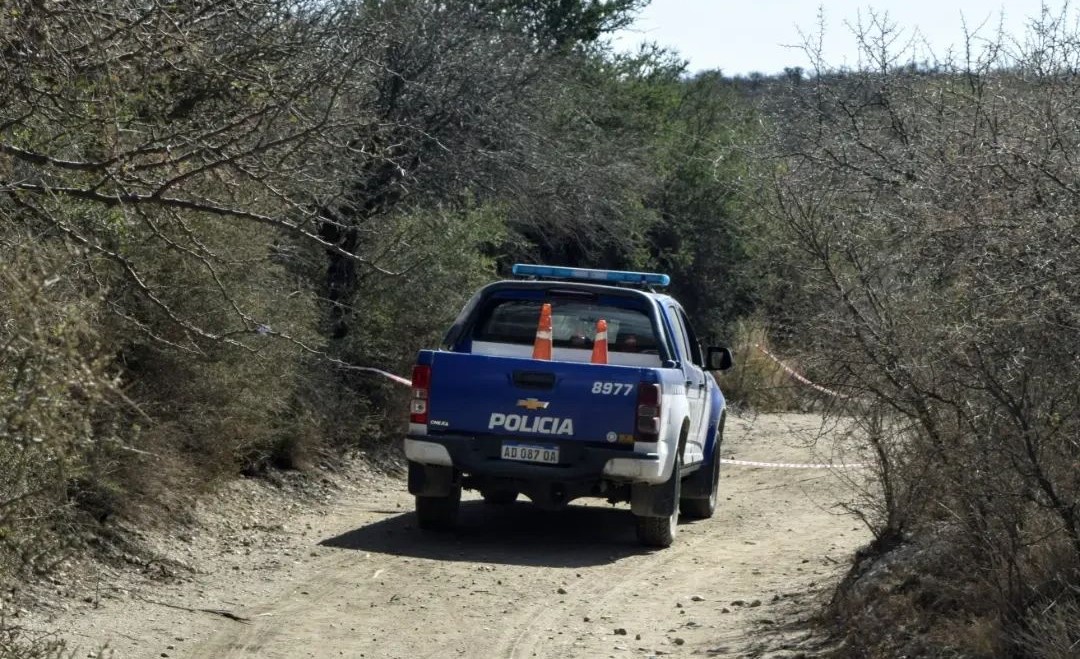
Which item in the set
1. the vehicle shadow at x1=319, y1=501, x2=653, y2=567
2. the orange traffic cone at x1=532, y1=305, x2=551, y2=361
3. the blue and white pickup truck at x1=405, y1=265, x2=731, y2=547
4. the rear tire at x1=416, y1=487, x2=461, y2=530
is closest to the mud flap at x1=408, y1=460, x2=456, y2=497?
the blue and white pickup truck at x1=405, y1=265, x2=731, y2=547

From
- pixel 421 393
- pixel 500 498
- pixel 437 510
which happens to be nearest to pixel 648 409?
pixel 421 393

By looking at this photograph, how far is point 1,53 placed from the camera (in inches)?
269

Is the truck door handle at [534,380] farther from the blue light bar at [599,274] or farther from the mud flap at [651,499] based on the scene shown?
the blue light bar at [599,274]

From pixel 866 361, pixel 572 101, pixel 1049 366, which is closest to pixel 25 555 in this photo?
pixel 1049 366

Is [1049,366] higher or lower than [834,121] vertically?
lower

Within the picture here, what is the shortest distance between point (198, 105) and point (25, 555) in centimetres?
490

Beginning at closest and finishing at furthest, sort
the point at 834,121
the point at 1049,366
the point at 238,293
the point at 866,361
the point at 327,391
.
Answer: the point at 1049,366, the point at 866,361, the point at 238,293, the point at 834,121, the point at 327,391

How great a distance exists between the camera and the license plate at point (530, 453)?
10.5 m

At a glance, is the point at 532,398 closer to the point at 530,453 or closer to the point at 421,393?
the point at 530,453

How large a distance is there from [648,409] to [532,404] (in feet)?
2.68

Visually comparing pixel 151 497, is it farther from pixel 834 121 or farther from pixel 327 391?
pixel 834 121

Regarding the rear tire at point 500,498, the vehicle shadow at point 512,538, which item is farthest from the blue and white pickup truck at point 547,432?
the rear tire at point 500,498

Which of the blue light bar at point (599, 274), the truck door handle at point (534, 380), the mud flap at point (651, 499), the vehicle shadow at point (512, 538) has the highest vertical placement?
the blue light bar at point (599, 274)

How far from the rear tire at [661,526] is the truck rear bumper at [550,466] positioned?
0.40 meters
